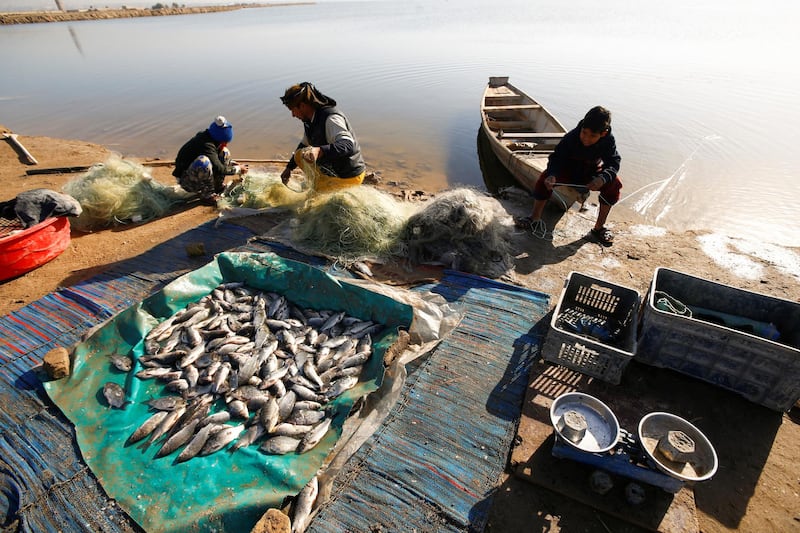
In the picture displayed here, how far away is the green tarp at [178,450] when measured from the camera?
2.41 metres

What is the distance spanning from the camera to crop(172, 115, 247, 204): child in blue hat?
629cm

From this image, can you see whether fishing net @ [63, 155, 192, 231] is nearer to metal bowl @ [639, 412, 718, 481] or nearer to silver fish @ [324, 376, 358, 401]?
silver fish @ [324, 376, 358, 401]

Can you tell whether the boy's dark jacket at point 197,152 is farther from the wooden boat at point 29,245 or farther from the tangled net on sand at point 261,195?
the wooden boat at point 29,245

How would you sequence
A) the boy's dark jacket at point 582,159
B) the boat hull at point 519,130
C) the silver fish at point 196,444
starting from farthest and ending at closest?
the boat hull at point 519,130 → the boy's dark jacket at point 582,159 → the silver fish at point 196,444

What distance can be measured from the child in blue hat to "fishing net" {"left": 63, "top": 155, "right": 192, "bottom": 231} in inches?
20.3

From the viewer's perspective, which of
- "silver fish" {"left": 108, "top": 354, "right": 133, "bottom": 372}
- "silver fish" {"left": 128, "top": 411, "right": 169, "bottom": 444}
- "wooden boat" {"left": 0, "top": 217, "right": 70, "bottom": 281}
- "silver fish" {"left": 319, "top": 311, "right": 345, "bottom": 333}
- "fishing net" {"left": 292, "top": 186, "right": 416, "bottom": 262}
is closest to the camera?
"silver fish" {"left": 128, "top": 411, "right": 169, "bottom": 444}

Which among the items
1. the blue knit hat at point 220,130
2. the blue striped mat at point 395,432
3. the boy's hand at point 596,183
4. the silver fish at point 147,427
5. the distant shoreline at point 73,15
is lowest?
the blue striped mat at point 395,432

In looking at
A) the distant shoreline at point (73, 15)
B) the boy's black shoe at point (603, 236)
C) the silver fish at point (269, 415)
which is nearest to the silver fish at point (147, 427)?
the silver fish at point (269, 415)

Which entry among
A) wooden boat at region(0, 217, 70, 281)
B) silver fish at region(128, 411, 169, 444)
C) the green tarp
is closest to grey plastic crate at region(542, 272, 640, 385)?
the green tarp

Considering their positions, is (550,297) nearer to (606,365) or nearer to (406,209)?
(606,365)

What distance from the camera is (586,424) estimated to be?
2627 mm

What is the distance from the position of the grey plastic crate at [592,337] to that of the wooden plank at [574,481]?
239 mm

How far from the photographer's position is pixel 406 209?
5809mm

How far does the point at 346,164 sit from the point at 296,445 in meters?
3.97
